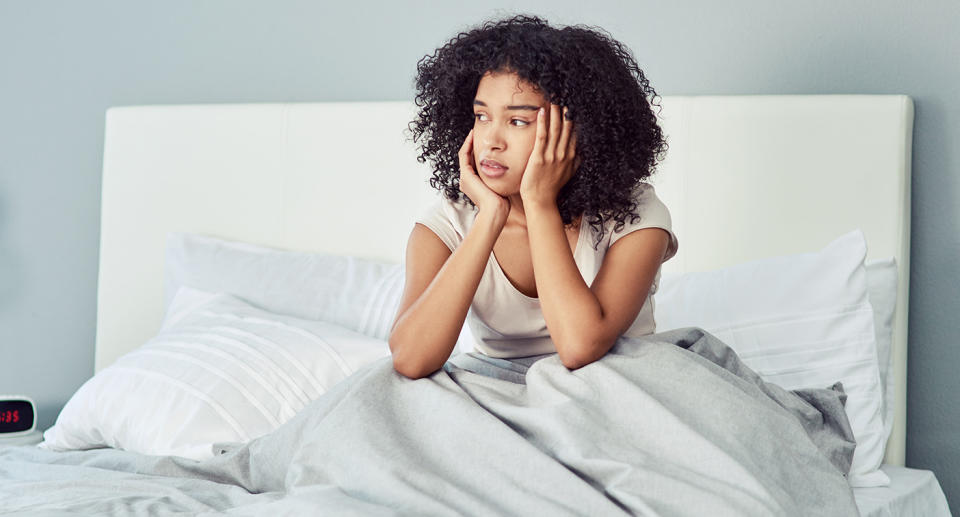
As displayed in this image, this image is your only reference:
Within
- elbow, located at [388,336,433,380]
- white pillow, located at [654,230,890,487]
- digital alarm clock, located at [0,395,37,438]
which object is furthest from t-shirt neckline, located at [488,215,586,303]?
digital alarm clock, located at [0,395,37,438]

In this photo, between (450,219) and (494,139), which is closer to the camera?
(494,139)

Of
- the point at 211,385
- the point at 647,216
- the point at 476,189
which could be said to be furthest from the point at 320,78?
the point at 647,216

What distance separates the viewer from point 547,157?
1.48m

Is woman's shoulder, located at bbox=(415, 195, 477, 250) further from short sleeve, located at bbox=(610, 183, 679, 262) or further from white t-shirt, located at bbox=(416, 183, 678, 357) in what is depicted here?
short sleeve, located at bbox=(610, 183, 679, 262)

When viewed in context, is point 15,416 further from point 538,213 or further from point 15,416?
point 538,213

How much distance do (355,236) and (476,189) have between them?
816 millimetres

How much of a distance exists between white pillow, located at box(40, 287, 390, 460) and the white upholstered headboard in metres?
0.40

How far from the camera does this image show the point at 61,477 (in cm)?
154

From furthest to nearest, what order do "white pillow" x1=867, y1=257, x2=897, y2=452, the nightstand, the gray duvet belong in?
the nightstand < "white pillow" x1=867, y1=257, x2=897, y2=452 < the gray duvet

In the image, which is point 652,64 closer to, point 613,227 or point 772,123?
point 772,123

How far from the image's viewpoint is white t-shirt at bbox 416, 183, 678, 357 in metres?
1.55

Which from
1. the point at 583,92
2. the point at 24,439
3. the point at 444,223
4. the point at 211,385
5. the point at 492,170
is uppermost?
the point at 583,92

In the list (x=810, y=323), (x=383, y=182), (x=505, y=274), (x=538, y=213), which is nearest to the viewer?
(x=538, y=213)

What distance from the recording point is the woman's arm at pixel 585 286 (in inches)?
53.5
